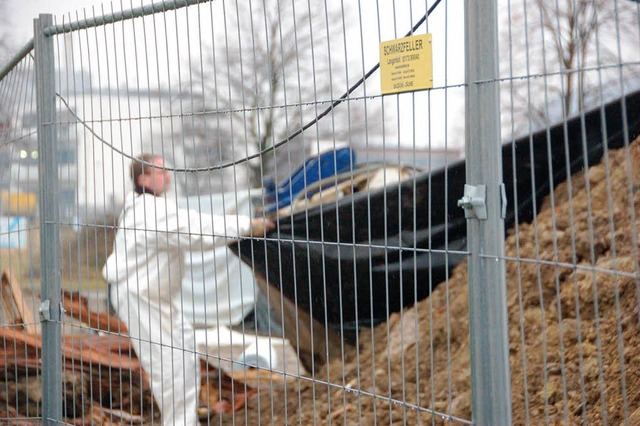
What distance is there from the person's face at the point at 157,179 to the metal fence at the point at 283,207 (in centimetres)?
3

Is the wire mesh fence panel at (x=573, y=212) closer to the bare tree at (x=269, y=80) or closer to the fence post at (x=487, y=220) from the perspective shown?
the fence post at (x=487, y=220)

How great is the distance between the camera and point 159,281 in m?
4.52

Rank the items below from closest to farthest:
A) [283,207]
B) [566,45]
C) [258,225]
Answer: [566,45] < [258,225] < [283,207]

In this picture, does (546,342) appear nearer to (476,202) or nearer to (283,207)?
(283,207)

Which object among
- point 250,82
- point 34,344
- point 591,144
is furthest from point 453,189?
point 34,344

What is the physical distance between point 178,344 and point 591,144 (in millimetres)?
2328

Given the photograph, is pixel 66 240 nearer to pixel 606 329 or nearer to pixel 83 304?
pixel 83 304

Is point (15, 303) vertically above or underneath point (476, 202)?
underneath

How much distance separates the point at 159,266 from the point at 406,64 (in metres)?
2.33

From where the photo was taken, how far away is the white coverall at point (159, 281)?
14.9ft

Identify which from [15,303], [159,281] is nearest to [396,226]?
[159,281]

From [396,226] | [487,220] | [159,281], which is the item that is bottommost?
[159,281]

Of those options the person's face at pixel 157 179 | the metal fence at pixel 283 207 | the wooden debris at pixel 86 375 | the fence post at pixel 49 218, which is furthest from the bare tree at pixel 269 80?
the wooden debris at pixel 86 375

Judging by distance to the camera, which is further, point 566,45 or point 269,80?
point 269,80
